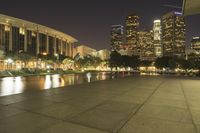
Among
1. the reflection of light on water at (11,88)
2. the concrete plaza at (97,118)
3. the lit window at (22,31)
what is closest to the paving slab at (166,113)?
the concrete plaza at (97,118)

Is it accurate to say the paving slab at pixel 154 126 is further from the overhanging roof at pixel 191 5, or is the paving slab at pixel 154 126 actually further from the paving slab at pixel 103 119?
the overhanging roof at pixel 191 5

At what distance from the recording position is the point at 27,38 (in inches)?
3494

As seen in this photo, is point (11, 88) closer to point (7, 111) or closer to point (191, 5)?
point (7, 111)

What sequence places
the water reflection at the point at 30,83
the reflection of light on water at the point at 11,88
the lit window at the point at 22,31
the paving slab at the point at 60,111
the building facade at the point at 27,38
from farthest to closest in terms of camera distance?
the lit window at the point at 22,31 → the building facade at the point at 27,38 → the water reflection at the point at 30,83 → the reflection of light on water at the point at 11,88 → the paving slab at the point at 60,111

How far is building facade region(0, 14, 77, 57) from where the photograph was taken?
76.8 metres

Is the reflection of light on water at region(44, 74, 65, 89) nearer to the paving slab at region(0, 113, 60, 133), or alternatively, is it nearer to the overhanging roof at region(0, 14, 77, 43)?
the paving slab at region(0, 113, 60, 133)

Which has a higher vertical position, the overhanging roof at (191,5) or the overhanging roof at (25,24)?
the overhanging roof at (25,24)

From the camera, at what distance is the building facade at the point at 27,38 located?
252 feet

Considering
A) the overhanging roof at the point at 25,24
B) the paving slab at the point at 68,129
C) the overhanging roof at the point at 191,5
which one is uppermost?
the overhanging roof at the point at 25,24

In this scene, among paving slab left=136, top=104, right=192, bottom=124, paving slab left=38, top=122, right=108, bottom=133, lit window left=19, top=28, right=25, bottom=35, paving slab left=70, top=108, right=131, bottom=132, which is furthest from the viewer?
lit window left=19, top=28, right=25, bottom=35

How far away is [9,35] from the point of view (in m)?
78.6

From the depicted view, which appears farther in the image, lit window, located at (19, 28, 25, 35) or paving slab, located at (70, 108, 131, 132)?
lit window, located at (19, 28, 25, 35)

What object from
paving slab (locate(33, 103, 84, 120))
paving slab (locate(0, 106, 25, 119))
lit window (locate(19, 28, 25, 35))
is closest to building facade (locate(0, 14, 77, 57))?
lit window (locate(19, 28, 25, 35))

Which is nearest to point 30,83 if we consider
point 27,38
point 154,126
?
point 154,126
